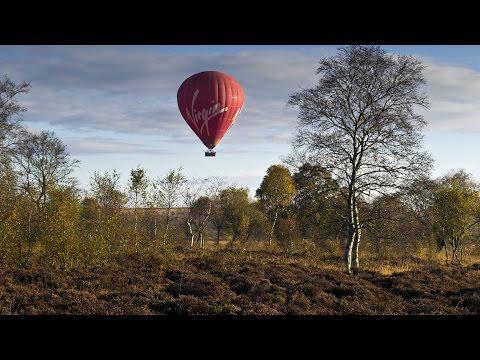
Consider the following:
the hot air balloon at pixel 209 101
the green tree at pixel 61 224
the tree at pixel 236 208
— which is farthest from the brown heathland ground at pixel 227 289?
the tree at pixel 236 208

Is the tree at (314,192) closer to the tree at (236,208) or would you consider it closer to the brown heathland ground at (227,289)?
the brown heathland ground at (227,289)

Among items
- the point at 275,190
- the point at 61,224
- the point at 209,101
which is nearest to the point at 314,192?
the point at 209,101

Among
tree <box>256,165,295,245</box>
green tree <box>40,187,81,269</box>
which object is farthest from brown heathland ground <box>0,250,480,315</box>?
tree <box>256,165,295,245</box>

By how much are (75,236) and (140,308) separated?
706cm

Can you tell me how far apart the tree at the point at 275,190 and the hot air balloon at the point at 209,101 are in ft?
52.9

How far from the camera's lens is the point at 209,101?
22.6 m

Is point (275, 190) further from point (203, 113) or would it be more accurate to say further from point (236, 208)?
point (203, 113)

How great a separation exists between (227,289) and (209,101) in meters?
10.2

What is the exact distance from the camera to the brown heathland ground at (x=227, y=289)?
13.3 meters
